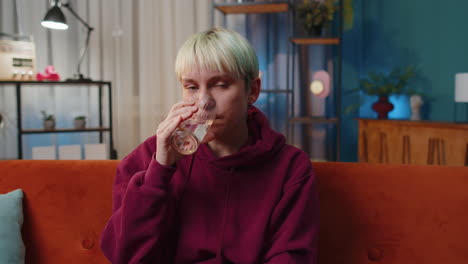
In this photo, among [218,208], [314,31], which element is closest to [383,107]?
[314,31]

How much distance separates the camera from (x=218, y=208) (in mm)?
991

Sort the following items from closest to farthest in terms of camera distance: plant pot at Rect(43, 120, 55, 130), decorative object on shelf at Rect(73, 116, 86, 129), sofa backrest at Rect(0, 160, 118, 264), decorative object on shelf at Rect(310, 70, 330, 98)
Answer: sofa backrest at Rect(0, 160, 118, 264), plant pot at Rect(43, 120, 55, 130), decorative object on shelf at Rect(73, 116, 86, 129), decorative object on shelf at Rect(310, 70, 330, 98)

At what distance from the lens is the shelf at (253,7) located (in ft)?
11.9

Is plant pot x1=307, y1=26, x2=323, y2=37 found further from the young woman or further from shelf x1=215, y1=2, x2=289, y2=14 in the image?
the young woman

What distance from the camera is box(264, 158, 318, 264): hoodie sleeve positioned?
90 cm

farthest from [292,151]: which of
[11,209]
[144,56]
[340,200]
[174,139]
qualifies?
[144,56]

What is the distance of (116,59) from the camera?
3.94m

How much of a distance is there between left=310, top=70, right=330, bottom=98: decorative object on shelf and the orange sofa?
9.94 ft

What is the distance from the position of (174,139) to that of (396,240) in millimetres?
676

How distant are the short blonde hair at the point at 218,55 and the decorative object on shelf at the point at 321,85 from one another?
10.5 feet

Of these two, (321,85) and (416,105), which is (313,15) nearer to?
(321,85)

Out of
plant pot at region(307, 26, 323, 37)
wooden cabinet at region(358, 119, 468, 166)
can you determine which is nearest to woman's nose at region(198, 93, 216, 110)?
wooden cabinet at region(358, 119, 468, 166)

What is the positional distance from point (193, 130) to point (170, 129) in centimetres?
5

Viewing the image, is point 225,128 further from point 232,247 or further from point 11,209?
point 11,209
